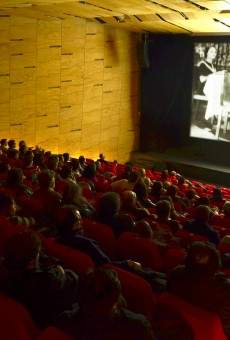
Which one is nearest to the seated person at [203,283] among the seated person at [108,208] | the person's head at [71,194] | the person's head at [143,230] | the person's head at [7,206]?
the person's head at [143,230]

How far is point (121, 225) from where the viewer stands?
3.81 meters

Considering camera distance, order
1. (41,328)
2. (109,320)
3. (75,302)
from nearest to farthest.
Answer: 1. (109,320)
2. (41,328)
3. (75,302)

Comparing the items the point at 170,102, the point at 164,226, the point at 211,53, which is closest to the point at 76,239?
the point at 164,226

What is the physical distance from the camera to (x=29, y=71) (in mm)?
11320

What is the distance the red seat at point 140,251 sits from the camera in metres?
3.37

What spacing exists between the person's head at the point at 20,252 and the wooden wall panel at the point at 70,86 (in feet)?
28.9

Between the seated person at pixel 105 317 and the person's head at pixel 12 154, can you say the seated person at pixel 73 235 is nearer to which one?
the seated person at pixel 105 317

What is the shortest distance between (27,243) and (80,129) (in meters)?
10.6

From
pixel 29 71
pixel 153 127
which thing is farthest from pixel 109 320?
pixel 153 127

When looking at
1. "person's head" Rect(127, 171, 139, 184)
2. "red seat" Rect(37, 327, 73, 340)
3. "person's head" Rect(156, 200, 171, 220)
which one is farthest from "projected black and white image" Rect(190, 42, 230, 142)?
"red seat" Rect(37, 327, 73, 340)

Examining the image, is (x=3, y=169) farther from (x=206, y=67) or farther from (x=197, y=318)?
(x=206, y=67)

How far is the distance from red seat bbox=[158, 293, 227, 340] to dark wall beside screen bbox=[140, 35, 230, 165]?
11764mm

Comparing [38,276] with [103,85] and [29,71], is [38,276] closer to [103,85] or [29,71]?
[29,71]

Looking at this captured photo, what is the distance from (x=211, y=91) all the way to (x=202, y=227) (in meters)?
9.42
